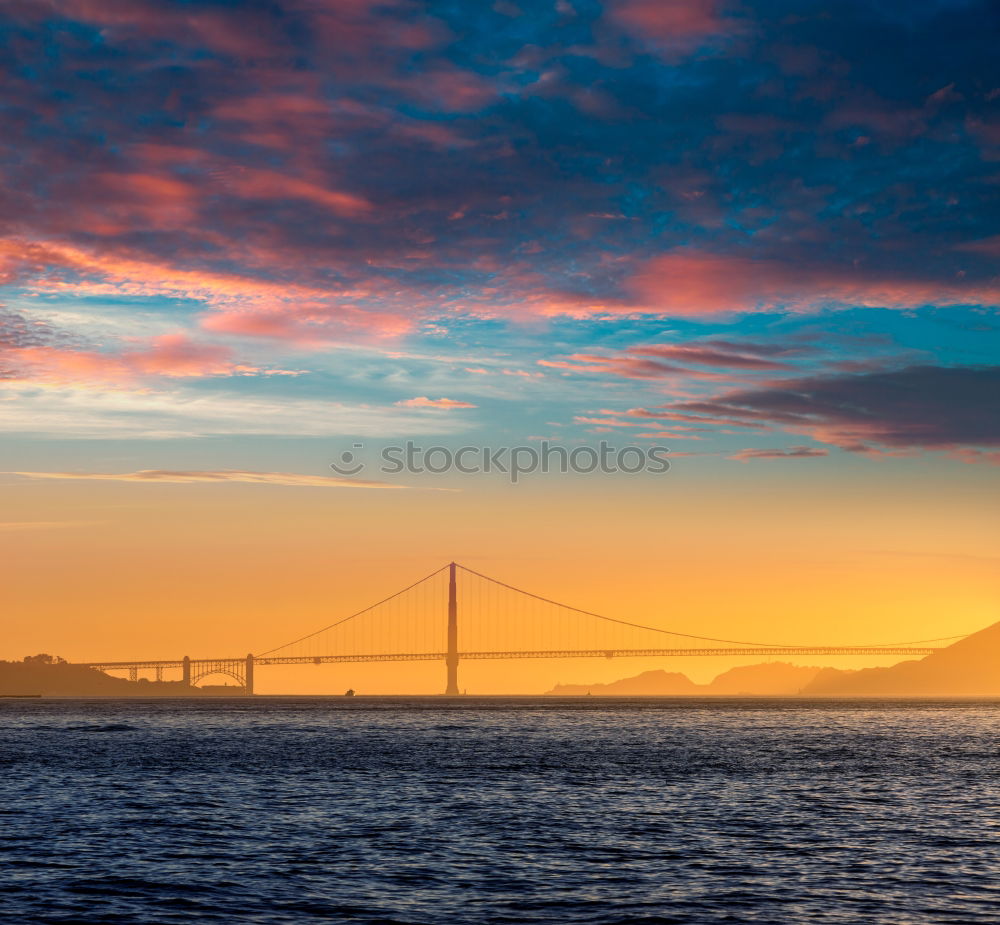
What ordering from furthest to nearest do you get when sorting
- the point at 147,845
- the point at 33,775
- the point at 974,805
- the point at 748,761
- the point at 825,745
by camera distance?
the point at 825,745 < the point at 748,761 < the point at 33,775 < the point at 974,805 < the point at 147,845

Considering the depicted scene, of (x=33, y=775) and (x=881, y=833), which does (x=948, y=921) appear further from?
(x=33, y=775)

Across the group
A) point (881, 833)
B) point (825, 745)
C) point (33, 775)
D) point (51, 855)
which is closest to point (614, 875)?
point (881, 833)

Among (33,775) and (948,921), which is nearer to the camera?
A: (948,921)

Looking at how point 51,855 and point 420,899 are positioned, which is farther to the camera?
point 51,855

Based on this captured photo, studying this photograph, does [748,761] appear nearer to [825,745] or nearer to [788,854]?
[825,745]

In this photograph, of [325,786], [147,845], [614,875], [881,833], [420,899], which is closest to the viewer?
[420,899]

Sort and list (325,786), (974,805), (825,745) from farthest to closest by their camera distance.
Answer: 1. (825,745)
2. (325,786)
3. (974,805)

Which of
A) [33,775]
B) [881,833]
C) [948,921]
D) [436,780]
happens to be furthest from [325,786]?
[948,921]
